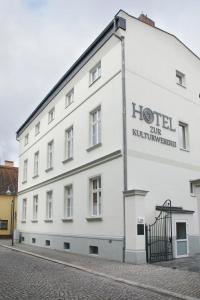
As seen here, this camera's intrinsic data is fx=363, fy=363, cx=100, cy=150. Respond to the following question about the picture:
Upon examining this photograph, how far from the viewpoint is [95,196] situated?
56.6 feet

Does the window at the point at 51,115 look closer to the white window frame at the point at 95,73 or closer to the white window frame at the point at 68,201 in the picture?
the white window frame at the point at 68,201

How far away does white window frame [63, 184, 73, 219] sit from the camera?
19.9 metres

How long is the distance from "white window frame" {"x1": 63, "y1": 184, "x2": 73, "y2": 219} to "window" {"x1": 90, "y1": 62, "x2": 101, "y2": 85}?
5829 mm

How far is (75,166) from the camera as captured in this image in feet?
63.1

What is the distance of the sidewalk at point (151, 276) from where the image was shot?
29.2 feet

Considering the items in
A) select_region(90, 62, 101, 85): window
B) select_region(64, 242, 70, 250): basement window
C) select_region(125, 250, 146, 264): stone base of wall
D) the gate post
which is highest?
select_region(90, 62, 101, 85): window

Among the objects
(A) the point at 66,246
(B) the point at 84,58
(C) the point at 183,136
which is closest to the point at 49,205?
(A) the point at 66,246

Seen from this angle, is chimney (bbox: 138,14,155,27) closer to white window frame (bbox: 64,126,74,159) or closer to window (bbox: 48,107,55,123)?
white window frame (bbox: 64,126,74,159)

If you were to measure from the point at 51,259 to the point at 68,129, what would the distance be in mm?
8256

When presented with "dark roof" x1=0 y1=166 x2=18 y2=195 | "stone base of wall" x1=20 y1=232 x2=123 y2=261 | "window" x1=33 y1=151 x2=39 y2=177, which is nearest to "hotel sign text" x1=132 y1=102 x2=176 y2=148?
"stone base of wall" x1=20 y1=232 x2=123 y2=261

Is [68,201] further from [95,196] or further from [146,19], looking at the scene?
[146,19]

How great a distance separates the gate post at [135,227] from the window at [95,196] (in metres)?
2.84

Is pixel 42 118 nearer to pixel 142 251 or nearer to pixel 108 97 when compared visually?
pixel 108 97

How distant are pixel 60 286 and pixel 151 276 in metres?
2.88
